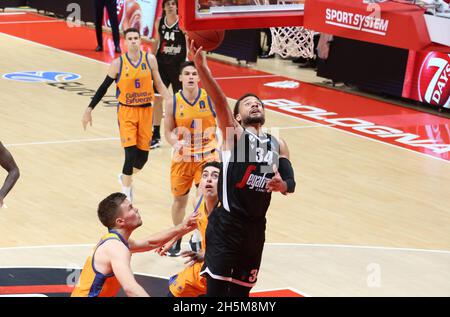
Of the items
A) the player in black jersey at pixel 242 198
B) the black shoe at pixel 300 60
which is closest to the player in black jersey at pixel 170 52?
the player in black jersey at pixel 242 198

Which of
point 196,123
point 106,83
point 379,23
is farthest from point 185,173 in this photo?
point 379,23

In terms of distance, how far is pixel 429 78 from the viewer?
16.0 metres

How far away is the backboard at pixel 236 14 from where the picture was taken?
672 centimetres

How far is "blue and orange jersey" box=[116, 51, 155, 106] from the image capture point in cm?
1078

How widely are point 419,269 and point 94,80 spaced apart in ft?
32.4

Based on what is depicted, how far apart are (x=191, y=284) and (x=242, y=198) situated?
1.15 metres

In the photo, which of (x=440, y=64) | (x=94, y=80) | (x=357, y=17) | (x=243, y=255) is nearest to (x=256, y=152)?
(x=243, y=255)

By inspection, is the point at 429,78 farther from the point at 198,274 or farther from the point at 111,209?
the point at 111,209

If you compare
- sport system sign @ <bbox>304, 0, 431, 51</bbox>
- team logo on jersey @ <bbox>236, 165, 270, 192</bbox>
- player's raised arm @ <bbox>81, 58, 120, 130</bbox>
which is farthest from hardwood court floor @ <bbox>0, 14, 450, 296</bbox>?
team logo on jersey @ <bbox>236, 165, 270, 192</bbox>

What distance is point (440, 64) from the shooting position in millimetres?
15750

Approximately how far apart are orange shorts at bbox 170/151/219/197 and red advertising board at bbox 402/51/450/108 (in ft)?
23.5

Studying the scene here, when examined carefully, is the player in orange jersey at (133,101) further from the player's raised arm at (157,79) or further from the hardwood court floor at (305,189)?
the hardwood court floor at (305,189)
